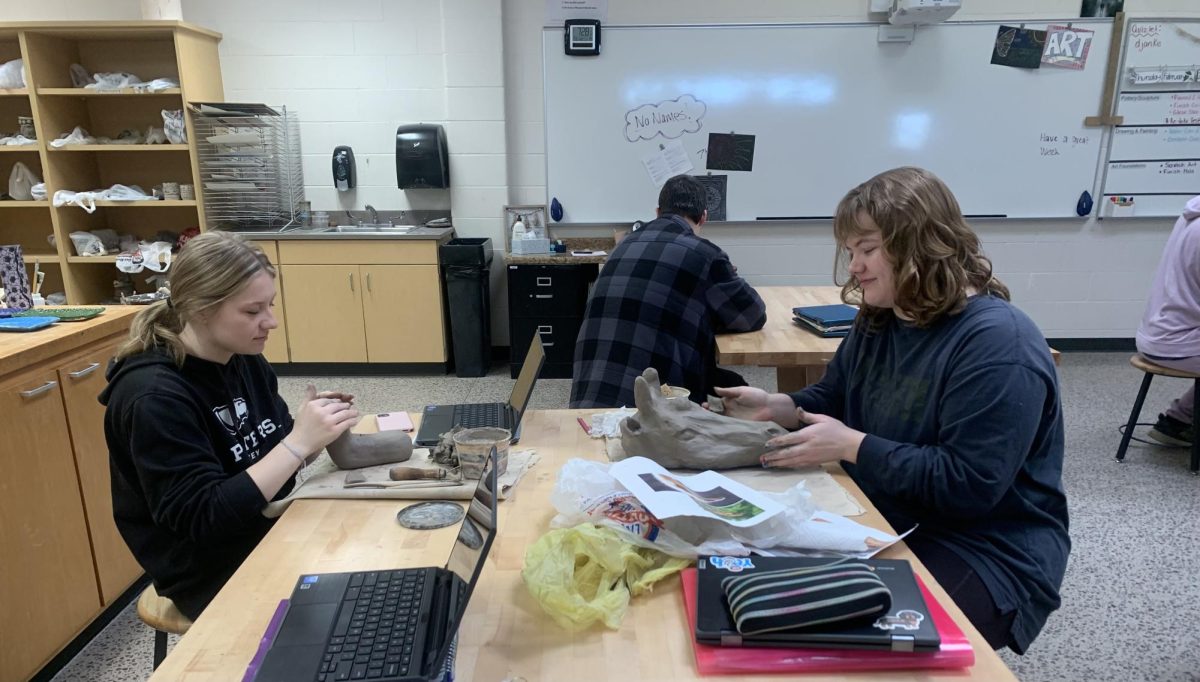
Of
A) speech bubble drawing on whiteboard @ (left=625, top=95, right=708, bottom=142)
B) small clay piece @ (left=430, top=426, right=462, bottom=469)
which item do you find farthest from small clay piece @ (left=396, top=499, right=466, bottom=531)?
speech bubble drawing on whiteboard @ (left=625, top=95, right=708, bottom=142)

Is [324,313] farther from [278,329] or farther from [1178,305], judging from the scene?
[1178,305]

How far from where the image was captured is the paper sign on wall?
4.37 metres

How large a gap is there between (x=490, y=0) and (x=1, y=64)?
2.90 m

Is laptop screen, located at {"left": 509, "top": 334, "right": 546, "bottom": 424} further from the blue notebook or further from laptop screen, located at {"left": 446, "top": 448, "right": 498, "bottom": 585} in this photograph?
the blue notebook

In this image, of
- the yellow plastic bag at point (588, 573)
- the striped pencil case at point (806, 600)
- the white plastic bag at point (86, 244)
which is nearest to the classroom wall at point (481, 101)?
the white plastic bag at point (86, 244)

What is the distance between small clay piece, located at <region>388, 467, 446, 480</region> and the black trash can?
3059 millimetres

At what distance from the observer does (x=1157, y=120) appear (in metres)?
4.46

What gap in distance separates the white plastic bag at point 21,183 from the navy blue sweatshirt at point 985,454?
4976 millimetres

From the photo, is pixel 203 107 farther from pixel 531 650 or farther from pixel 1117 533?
pixel 1117 533

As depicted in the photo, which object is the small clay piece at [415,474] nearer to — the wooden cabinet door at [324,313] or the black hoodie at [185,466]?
the black hoodie at [185,466]

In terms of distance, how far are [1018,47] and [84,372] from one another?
196 inches

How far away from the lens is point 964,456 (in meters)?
1.22

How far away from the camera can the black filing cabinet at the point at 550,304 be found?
4.33 metres

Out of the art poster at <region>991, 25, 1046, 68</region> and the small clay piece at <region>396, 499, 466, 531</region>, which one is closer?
the small clay piece at <region>396, 499, 466, 531</region>
